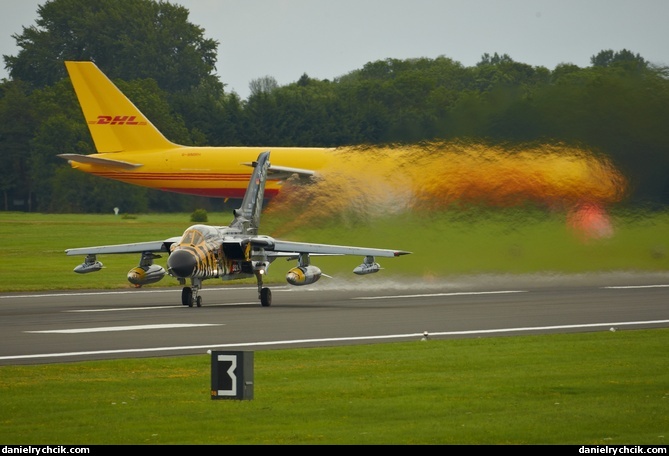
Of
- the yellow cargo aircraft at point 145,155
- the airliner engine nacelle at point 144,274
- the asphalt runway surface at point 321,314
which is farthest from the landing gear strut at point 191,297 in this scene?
the yellow cargo aircraft at point 145,155

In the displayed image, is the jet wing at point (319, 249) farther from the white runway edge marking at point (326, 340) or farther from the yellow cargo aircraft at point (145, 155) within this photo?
the yellow cargo aircraft at point (145, 155)

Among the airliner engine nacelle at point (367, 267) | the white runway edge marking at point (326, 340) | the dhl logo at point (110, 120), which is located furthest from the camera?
the dhl logo at point (110, 120)

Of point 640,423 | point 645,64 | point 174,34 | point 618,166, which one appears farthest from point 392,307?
point 174,34

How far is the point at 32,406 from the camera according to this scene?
1906 centimetres

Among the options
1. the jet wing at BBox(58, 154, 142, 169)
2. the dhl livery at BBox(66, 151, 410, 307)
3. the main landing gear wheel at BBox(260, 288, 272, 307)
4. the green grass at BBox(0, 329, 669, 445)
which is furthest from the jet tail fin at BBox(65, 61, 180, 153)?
the green grass at BBox(0, 329, 669, 445)

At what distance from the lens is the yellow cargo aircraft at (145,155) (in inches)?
2717

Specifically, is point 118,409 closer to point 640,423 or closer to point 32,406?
point 32,406

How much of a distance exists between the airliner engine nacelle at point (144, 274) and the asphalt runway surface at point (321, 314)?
818 mm

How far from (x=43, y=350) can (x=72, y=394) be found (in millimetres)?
6822

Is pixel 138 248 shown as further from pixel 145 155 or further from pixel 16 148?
pixel 16 148

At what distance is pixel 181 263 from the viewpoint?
35656 millimetres

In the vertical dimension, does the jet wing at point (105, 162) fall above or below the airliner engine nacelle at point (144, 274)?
above

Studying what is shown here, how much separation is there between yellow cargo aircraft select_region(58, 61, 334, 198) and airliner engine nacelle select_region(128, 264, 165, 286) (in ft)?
94.7

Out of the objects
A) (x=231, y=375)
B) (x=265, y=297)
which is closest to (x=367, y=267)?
(x=265, y=297)
